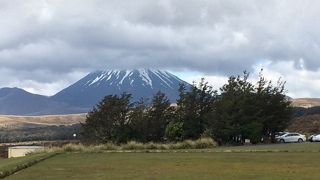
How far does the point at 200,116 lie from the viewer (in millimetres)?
72250

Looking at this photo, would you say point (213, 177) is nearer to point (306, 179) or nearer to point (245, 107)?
point (306, 179)

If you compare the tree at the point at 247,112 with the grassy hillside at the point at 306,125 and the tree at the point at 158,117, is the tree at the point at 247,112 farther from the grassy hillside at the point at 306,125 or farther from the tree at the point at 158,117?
the grassy hillside at the point at 306,125

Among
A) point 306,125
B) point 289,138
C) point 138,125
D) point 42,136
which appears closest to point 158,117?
point 138,125

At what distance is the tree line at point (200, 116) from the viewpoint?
66625 mm

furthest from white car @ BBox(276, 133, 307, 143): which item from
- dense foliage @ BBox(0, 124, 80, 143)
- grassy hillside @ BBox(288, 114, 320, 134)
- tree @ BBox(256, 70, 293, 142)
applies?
dense foliage @ BBox(0, 124, 80, 143)

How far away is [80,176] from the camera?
2552 cm

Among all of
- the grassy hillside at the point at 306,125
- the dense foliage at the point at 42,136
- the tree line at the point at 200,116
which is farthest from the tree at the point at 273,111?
the dense foliage at the point at 42,136

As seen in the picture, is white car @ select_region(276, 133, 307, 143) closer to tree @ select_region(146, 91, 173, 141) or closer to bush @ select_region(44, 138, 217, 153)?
bush @ select_region(44, 138, 217, 153)

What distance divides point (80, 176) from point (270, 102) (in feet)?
157

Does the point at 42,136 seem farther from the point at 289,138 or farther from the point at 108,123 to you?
the point at 289,138

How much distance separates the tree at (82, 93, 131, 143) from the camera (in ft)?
237

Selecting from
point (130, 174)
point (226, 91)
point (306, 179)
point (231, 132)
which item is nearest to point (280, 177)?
point (306, 179)

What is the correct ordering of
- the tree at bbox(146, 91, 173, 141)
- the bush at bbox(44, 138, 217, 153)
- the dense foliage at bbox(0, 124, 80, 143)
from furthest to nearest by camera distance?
the dense foliage at bbox(0, 124, 80, 143), the tree at bbox(146, 91, 173, 141), the bush at bbox(44, 138, 217, 153)

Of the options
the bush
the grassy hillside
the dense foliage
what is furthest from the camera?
the dense foliage
